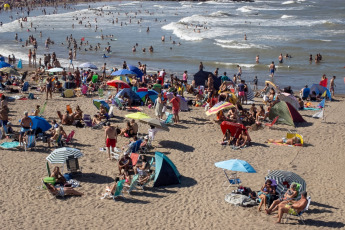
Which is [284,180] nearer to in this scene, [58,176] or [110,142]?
[110,142]

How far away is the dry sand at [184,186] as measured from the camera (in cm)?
973

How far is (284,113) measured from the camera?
54.9 feet

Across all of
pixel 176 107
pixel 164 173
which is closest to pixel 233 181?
pixel 164 173

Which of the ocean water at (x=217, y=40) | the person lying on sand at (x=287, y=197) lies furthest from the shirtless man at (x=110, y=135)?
the ocean water at (x=217, y=40)

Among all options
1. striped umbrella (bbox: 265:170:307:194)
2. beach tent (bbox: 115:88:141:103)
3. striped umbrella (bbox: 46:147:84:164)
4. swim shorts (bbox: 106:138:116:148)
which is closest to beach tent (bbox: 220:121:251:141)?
swim shorts (bbox: 106:138:116:148)

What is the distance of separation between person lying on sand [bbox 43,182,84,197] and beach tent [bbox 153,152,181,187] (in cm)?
185

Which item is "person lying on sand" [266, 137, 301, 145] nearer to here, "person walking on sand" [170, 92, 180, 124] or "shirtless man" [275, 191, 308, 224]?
"person walking on sand" [170, 92, 180, 124]

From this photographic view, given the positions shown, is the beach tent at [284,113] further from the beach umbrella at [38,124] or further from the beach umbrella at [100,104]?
the beach umbrella at [38,124]

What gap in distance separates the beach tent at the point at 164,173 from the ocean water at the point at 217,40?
15.0 m

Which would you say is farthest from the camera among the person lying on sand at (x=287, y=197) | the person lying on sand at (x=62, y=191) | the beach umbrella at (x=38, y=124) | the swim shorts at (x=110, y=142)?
the beach umbrella at (x=38, y=124)

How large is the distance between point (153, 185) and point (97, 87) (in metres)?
11.5

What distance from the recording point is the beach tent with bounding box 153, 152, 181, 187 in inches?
446

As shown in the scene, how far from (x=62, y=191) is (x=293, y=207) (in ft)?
16.7

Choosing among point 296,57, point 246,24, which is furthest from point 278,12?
point 296,57
